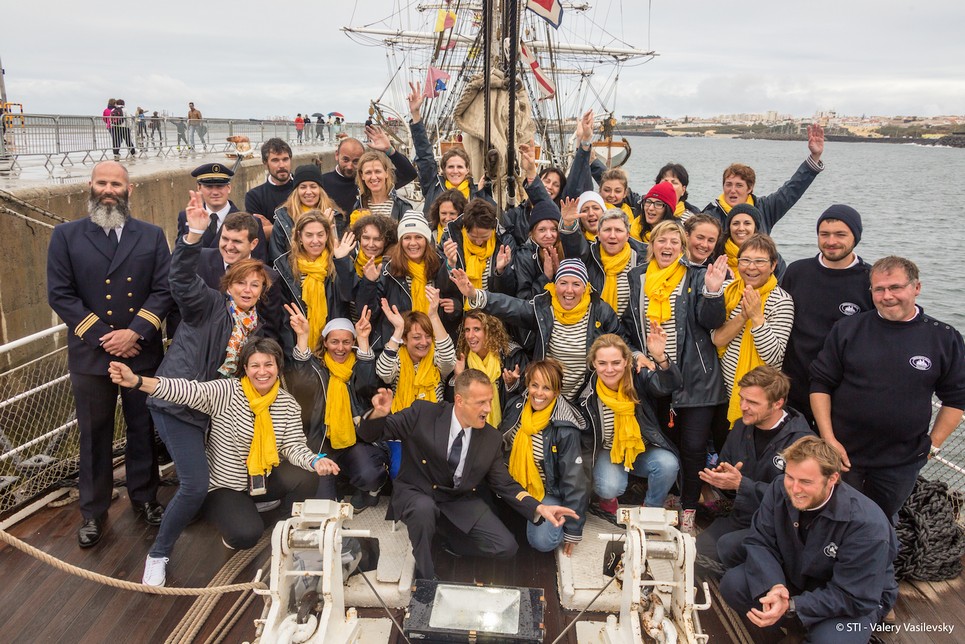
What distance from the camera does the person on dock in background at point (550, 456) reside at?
355cm

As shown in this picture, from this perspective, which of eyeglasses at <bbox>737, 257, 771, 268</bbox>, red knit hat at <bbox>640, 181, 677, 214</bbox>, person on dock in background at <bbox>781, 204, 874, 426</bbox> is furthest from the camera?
red knit hat at <bbox>640, 181, 677, 214</bbox>

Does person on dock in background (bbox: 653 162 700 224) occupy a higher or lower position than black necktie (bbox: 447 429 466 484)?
higher

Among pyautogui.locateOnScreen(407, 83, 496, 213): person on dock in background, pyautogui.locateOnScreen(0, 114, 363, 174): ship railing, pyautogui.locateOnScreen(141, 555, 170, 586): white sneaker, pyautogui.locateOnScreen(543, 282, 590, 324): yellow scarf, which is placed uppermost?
pyautogui.locateOnScreen(0, 114, 363, 174): ship railing

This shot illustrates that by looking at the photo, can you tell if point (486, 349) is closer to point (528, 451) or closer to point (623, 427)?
point (528, 451)

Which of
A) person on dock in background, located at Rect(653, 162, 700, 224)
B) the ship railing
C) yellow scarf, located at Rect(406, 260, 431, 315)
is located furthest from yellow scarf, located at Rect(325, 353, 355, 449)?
the ship railing

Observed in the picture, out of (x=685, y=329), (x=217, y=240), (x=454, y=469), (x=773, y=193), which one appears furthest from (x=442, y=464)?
(x=773, y=193)

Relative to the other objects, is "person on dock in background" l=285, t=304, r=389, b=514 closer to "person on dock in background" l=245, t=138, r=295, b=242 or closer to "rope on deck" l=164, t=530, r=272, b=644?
"rope on deck" l=164, t=530, r=272, b=644

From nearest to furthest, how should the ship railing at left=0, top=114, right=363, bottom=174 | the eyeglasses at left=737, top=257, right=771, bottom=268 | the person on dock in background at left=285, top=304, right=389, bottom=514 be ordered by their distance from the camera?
the eyeglasses at left=737, top=257, right=771, bottom=268 → the person on dock in background at left=285, top=304, right=389, bottom=514 → the ship railing at left=0, top=114, right=363, bottom=174

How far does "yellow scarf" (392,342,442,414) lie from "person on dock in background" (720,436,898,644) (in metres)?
1.84

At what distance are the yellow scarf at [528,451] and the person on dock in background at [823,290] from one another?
1.38m

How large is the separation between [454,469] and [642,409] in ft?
3.60

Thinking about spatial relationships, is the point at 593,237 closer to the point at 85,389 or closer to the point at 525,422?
the point at 525,422

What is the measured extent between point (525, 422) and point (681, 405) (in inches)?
35.9

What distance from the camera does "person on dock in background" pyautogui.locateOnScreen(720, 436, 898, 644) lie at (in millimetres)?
2725
